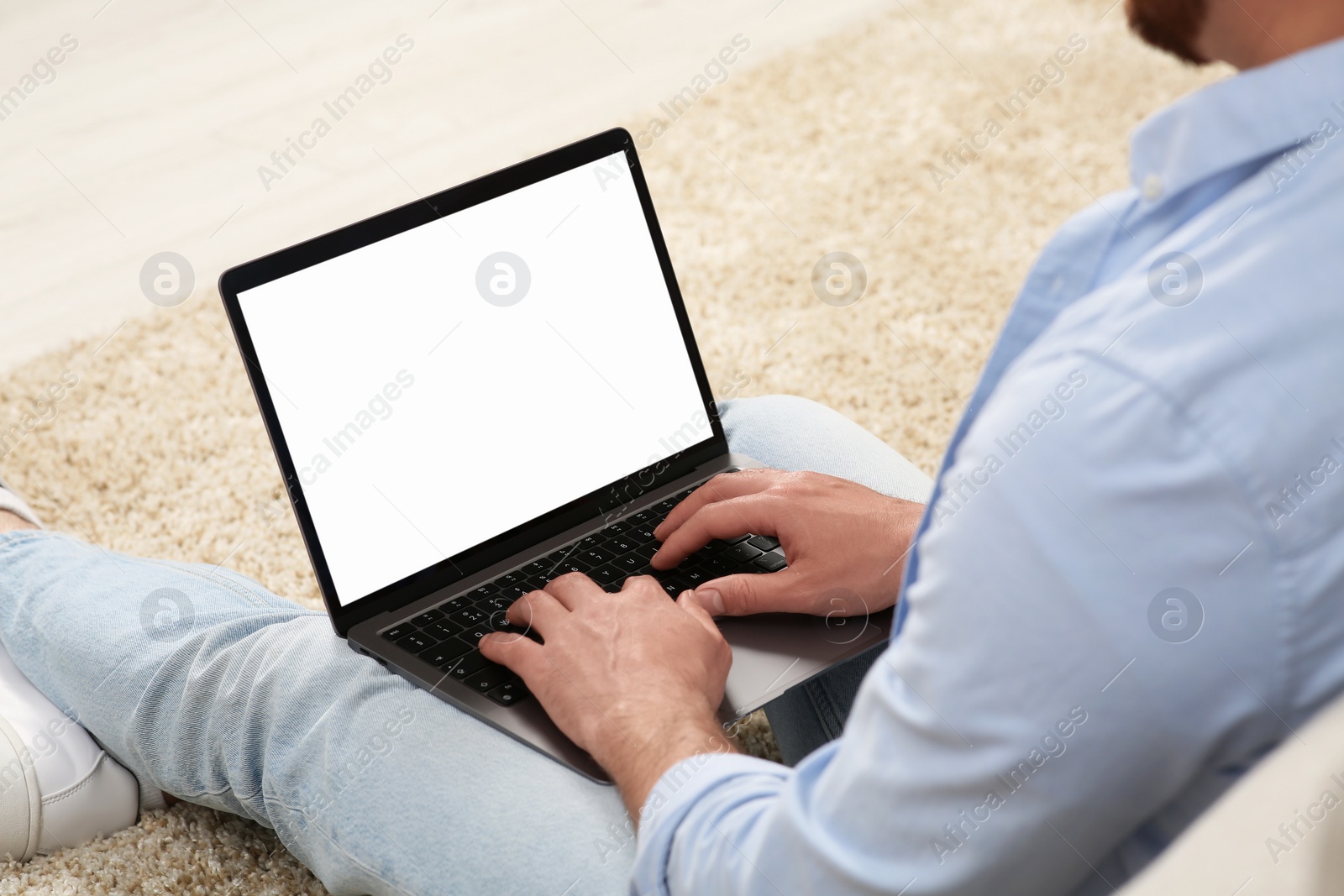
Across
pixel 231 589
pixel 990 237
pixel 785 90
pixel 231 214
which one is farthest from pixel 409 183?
pixel 231 589

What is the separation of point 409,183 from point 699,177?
0.59 metres

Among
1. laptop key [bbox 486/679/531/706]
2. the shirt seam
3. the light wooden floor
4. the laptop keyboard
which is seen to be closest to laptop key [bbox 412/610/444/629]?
the laptop keyboard

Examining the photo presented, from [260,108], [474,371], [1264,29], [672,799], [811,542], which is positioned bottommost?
[672,799]

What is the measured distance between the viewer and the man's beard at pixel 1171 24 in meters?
0.57

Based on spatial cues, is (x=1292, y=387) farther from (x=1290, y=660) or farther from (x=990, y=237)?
(x=990, y=237)

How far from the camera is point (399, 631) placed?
90 cm

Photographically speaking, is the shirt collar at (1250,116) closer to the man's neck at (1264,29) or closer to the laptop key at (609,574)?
the man's neck at (1264,29)

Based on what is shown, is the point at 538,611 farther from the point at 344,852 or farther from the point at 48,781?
the point at 48,781

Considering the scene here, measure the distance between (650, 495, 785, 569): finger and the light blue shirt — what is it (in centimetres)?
38

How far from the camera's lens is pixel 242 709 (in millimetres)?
881

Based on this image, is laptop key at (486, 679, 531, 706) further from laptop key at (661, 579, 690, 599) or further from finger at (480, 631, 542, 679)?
laptop key at (661, 579, 690, 599)

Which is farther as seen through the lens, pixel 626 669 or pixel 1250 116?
pixel 626 669

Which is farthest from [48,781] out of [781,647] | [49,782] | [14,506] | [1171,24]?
[1171,24]

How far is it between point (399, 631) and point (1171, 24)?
2.16 feet
